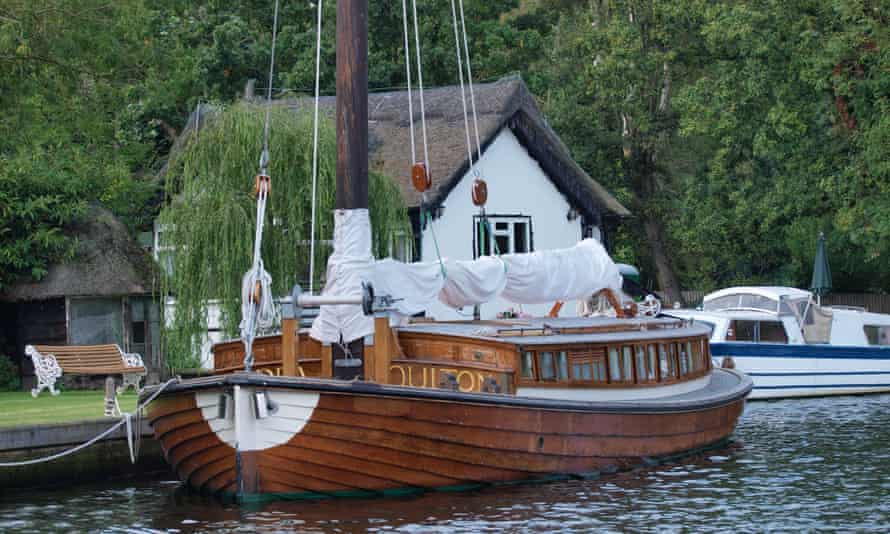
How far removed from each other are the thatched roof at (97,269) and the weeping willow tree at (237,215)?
2207 mm

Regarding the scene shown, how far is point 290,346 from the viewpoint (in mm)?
18391

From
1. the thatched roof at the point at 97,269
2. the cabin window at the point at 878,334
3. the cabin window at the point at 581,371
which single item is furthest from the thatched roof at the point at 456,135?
the cabin window at the point at 581,371

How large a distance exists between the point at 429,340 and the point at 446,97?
20265 mm

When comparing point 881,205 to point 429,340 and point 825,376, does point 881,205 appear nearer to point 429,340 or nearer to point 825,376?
point 825,376

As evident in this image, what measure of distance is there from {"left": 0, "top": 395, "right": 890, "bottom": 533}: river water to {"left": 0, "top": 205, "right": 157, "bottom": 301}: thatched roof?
11.0m

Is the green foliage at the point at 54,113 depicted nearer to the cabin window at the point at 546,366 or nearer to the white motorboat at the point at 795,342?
the cabin window at the point at 546,366

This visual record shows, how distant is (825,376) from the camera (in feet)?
109

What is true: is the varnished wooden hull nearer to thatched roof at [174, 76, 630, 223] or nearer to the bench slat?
the bench slat

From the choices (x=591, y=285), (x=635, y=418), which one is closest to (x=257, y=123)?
(x=591, y=285)

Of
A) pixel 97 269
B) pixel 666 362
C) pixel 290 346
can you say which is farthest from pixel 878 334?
pixel 290 346

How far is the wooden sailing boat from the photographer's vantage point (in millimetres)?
16891

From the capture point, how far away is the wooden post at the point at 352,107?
1858cm

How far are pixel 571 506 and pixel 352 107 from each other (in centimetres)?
585

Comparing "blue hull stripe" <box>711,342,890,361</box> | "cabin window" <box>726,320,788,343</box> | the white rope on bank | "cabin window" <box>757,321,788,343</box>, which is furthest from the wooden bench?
"cabin window" <box>757,321,788,343</box>
